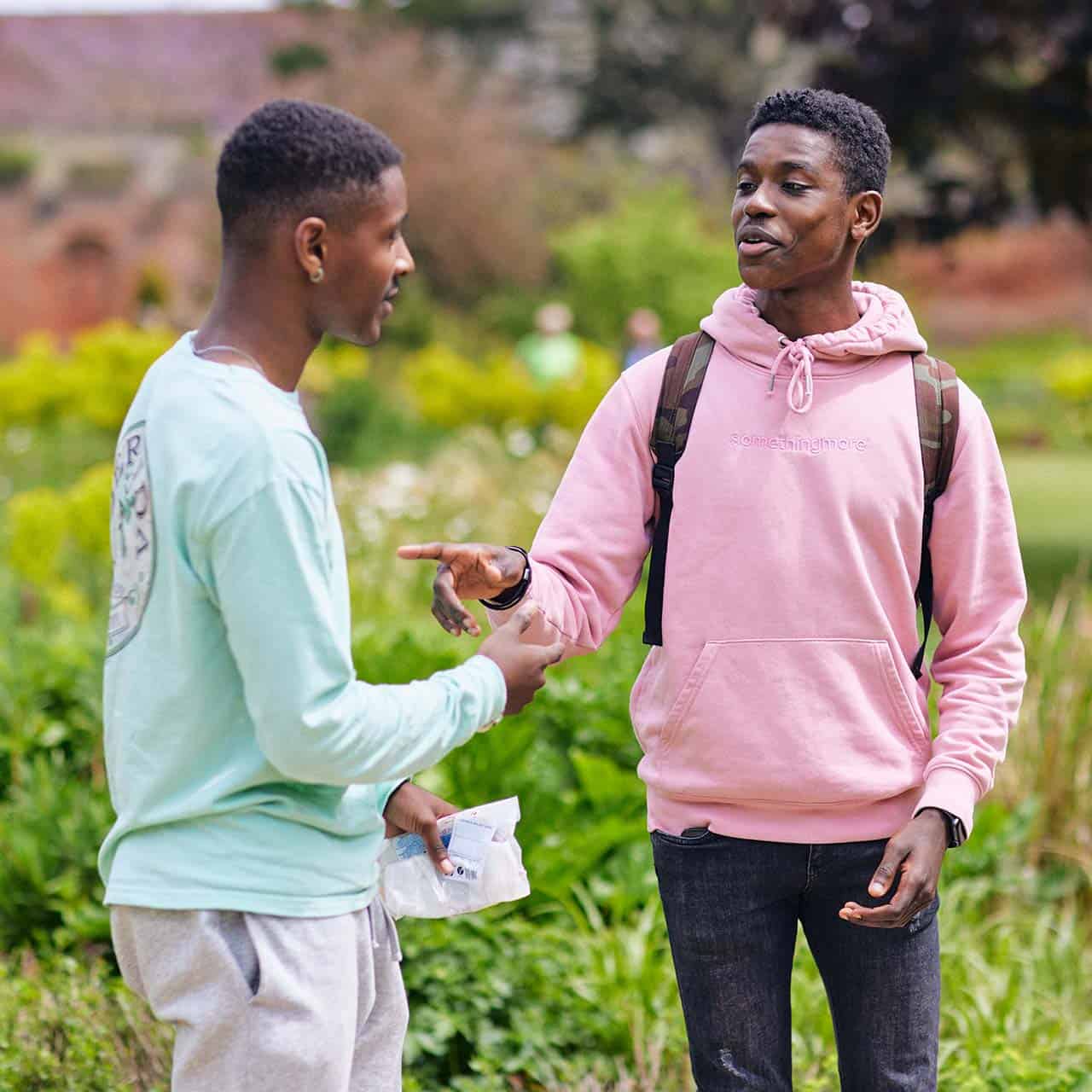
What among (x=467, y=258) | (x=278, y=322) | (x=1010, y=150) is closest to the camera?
(x=278, y=322)

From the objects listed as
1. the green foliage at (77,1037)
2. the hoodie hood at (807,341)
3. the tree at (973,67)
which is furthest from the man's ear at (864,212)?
the tree at (973,67)

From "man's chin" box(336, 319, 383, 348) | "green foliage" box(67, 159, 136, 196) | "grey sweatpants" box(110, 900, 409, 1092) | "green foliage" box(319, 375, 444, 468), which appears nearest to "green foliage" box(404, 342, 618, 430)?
"green foliage" box(319, 375, 444, 468)

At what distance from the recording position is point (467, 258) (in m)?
28.9

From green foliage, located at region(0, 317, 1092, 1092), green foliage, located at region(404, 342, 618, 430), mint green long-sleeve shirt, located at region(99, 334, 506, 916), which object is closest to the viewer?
mint green long-sleeve shirt, located at region(99, 334, 506, 916)

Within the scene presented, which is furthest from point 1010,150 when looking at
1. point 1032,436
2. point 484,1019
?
point 1032,436

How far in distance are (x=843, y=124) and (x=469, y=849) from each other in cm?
114

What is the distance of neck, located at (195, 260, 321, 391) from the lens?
1864 mm

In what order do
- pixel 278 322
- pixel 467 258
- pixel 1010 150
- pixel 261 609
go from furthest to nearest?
pixel 467 258 → pixel 1010 150 → pixel 278 322 → pixel 261 609

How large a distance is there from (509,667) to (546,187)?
3161cm

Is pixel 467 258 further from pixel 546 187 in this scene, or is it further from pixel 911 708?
pixel 911 708

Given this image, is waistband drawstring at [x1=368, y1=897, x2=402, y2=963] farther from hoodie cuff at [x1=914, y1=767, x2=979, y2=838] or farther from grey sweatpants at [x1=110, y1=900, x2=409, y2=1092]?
hoodie cuff at [x1=914, y1=767, x2=979, y2=838]

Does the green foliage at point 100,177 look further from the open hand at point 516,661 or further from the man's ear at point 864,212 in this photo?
the open hand at point 516,661

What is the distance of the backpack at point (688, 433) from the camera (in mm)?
2270

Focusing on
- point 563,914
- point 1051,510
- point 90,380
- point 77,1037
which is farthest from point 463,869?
point 1051,510
